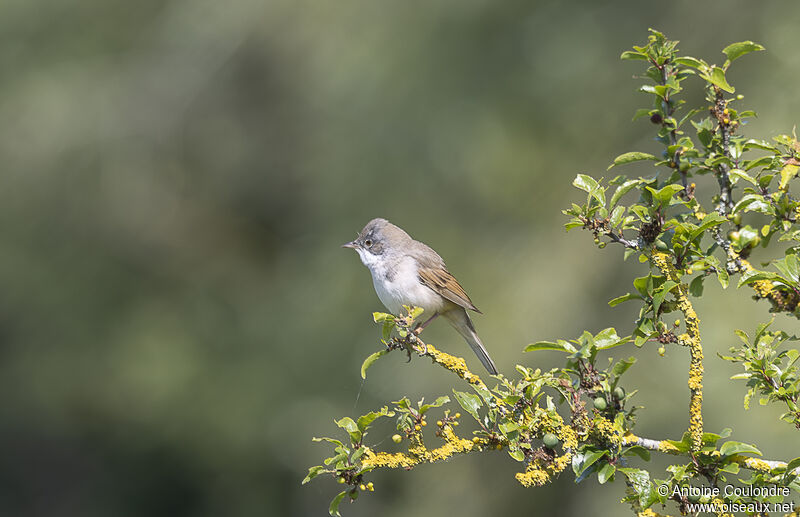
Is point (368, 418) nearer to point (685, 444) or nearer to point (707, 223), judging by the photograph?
point (685, 444)

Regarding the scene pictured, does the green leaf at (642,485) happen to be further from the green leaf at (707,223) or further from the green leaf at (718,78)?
the green leaf at (718,78)

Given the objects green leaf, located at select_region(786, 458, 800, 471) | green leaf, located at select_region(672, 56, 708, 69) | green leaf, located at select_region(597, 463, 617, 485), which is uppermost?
green leaf, located at select_region(672, 56, 708, 69)

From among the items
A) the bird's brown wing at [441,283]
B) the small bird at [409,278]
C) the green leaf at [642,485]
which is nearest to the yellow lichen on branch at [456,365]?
the green leaf at [642,485]

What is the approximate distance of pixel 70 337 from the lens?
948 cm

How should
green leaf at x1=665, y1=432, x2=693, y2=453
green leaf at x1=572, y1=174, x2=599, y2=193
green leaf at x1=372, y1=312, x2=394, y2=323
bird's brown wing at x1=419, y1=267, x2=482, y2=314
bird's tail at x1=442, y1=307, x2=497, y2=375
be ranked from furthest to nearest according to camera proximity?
bird's tail at x1=442, y1=307, x2=497, y2=375, bird's brown wing at x1=419, y1=267, x2=482, y2=314, green leaf at x1=372, y1=312, x2=394, y2=323, green leaf at x1=572, y1=174, x2=599, y2=193, green leaf at x1=665, y1=432, x2=693, y2=453

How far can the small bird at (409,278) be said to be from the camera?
4.29 metres

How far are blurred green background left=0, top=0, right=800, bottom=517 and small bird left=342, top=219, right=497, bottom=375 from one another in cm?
132

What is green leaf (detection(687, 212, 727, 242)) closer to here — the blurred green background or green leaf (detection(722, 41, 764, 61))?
green leaf (detection(722, 41, 764, 61))

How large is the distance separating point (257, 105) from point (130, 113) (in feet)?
4.51

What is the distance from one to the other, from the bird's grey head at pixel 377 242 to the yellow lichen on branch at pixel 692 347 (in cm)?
243

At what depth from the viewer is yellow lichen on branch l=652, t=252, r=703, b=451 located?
2059 mm

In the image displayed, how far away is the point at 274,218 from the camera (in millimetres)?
9398

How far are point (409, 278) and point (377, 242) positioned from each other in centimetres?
29

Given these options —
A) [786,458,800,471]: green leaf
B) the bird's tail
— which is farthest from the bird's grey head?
[786,458,800,471]: green leaf
